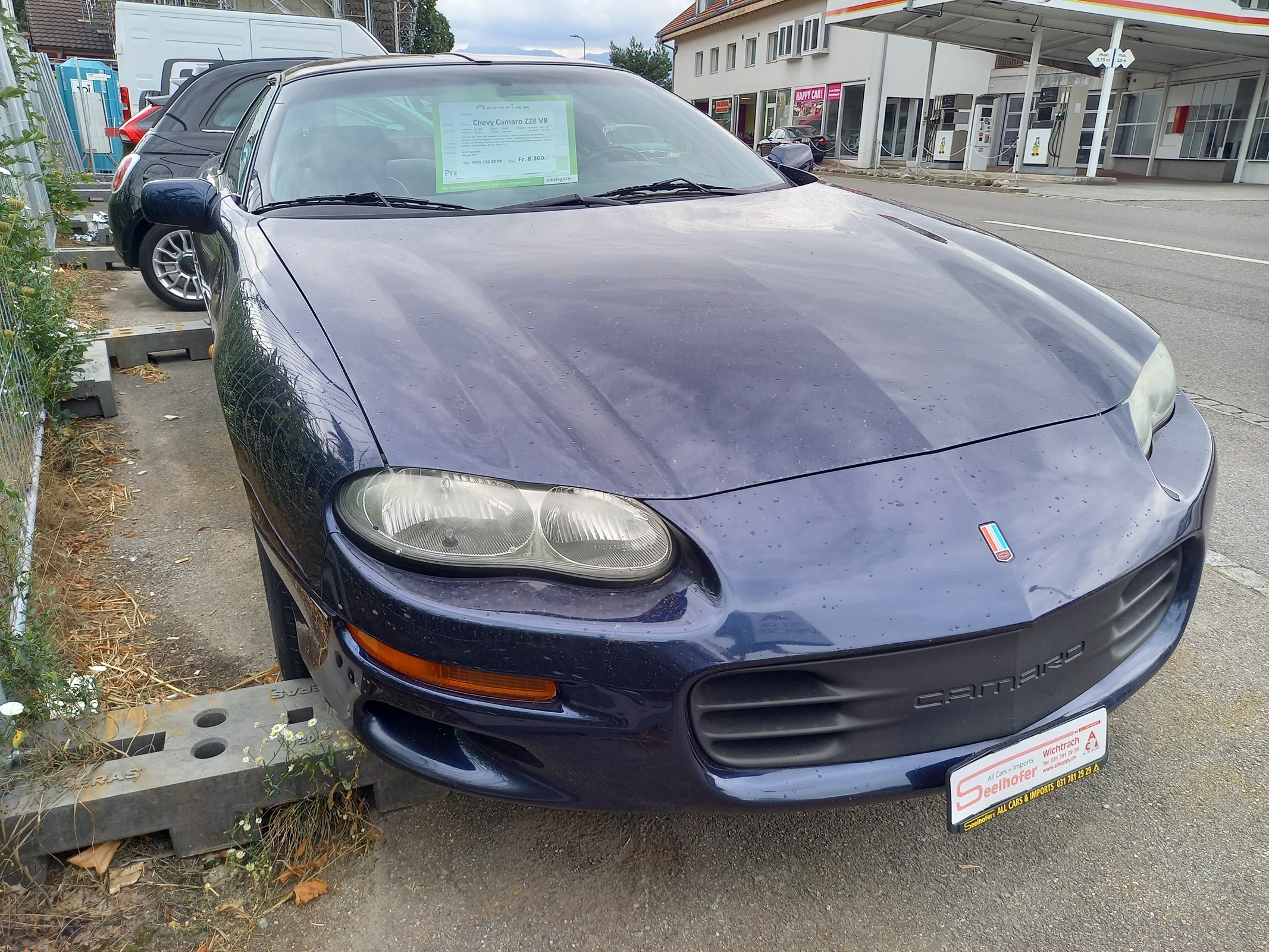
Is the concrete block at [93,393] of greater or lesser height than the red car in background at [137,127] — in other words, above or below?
below

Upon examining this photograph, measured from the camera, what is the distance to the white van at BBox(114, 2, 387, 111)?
925 cm

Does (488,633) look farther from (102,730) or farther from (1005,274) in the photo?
(1005,274)

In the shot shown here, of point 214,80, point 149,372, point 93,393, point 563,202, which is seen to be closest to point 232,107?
point 214,80

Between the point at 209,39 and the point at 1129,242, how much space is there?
32.5 ft

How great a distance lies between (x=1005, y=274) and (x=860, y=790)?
4.53ft

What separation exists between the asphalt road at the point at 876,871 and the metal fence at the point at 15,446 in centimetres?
93

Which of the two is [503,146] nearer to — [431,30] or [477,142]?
[477,142]

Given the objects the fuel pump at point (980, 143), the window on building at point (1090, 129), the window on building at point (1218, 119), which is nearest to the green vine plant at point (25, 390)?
the window on building at point (1218, 119)

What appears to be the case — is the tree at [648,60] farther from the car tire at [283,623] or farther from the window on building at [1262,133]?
the car tire at [283,623]

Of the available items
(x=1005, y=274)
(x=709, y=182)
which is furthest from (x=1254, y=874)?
(x=709, y=182)

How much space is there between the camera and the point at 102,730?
1819 mm

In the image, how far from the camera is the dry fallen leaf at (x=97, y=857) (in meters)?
1.67

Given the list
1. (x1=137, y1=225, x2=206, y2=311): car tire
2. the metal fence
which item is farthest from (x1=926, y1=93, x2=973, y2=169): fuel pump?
the metal fence

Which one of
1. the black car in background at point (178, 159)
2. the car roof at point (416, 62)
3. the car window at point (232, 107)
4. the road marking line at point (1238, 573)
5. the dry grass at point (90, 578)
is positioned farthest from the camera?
the car window at point (232, 107)
